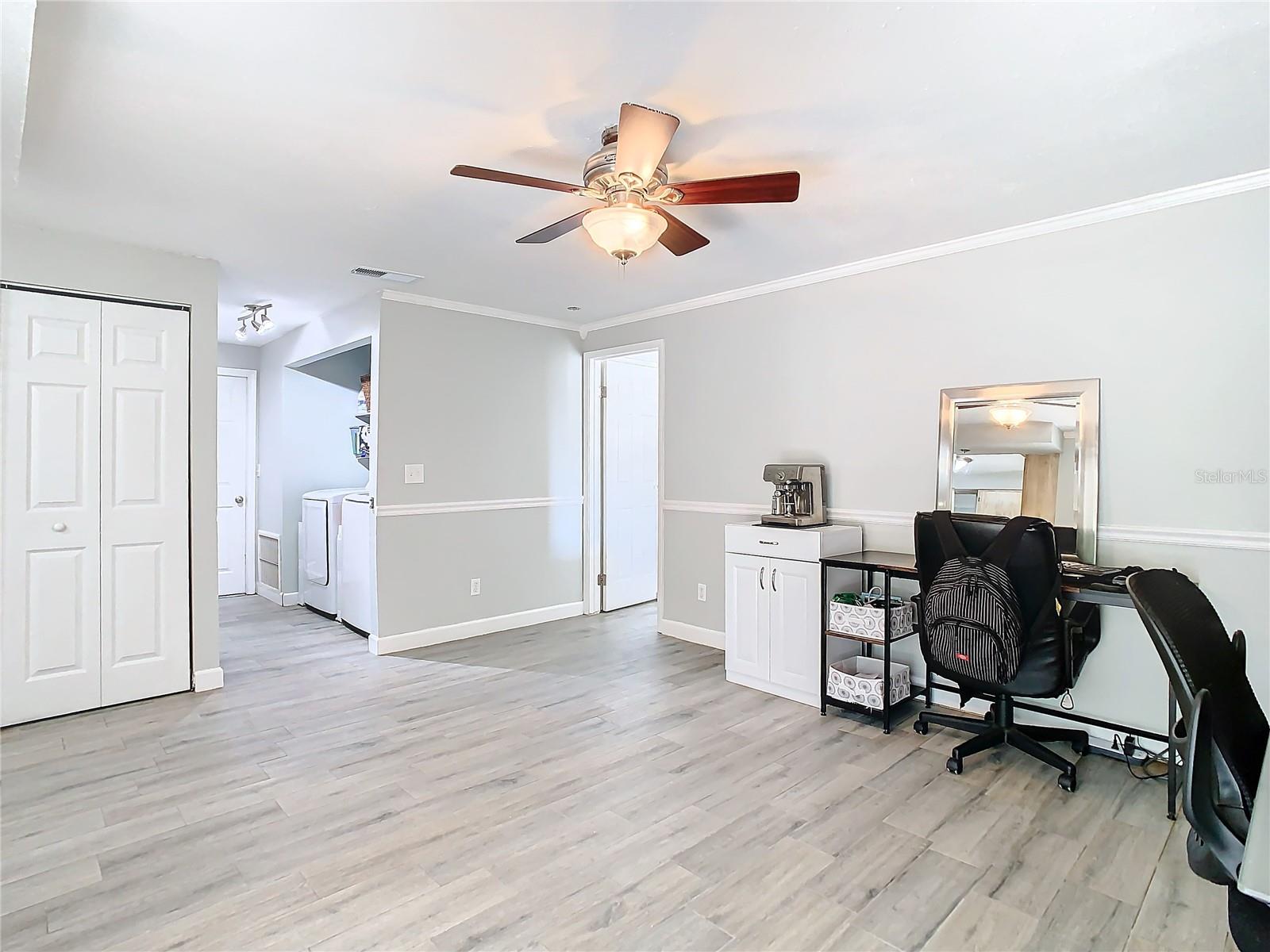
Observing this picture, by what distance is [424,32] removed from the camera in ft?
5.86

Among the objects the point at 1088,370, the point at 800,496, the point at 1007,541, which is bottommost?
the point at 1007,541

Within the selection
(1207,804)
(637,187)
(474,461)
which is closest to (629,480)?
(474,461)

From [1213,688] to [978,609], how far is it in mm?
1216

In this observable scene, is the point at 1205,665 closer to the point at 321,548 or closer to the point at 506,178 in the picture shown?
the point at 506,178

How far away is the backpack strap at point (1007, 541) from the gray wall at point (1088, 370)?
0.73 m

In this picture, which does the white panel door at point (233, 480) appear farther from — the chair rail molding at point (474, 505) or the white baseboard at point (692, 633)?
the white baseboard at point (692, 633)

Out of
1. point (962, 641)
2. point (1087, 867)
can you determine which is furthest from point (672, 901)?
point (962, 641)

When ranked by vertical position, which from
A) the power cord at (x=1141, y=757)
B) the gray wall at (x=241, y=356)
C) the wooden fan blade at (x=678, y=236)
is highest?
the gray wall at (x=241, y=356)

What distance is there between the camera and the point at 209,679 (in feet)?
12.5

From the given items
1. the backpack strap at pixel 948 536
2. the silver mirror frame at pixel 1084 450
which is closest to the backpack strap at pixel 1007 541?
the backpack strap at pixel 948 536

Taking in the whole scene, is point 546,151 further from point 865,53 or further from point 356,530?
point 356,530

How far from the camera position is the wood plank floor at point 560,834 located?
6.19 feet

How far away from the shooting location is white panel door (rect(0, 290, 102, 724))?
328cm

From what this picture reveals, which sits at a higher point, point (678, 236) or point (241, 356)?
point (241, 356)
